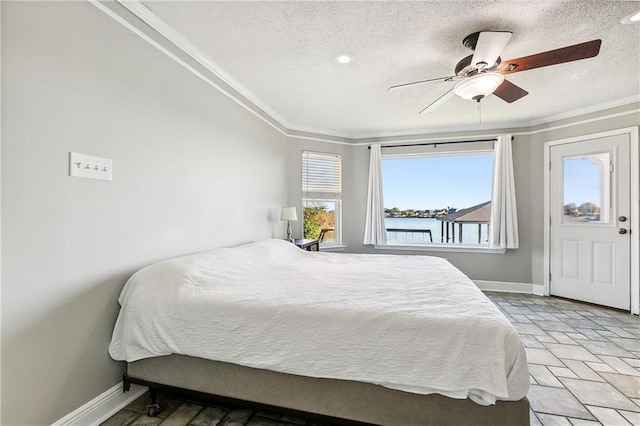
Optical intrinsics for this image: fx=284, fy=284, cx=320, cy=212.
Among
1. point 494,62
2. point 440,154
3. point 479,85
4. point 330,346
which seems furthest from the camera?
point 440,154

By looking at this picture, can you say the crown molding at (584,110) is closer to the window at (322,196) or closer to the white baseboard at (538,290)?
the white baseboard at (538,290)

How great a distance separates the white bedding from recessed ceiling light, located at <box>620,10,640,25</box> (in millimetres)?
2052

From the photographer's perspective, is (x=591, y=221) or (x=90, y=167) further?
(x=591, y=221)

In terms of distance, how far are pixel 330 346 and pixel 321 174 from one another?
11.5 feet

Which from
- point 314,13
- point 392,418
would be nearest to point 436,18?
point 314,13

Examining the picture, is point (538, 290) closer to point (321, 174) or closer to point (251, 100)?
point (321, 174)

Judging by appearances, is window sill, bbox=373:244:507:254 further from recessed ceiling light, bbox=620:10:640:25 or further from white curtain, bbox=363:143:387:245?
recessed ceiling light, bbox=620:10:640:25

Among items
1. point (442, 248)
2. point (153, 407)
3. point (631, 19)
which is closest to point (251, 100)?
point (153, 407)

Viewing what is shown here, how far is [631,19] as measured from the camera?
1.89 meters

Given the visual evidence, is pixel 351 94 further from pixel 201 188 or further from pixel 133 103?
pixel 133 103

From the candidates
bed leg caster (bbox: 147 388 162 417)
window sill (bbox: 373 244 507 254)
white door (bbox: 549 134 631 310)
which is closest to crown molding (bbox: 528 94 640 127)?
white door (bbox: 549 134 631 310)

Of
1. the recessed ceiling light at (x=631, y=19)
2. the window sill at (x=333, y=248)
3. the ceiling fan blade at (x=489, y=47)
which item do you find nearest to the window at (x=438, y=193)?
the window sill at (x=333, y=248)

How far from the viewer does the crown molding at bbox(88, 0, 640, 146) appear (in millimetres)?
1851

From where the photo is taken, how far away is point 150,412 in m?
1.66
